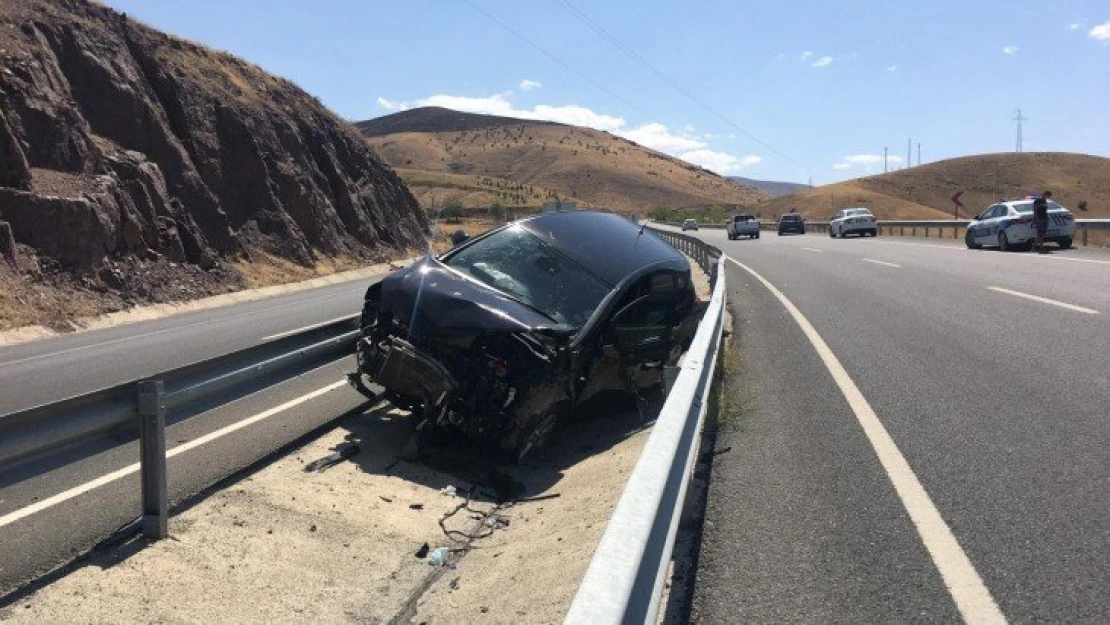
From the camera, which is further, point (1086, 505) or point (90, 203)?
point (90, 203)

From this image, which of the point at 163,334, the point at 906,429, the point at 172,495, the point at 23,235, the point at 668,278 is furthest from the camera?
the point at 23,235

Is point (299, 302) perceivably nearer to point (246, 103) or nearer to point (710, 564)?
point (246, 103)

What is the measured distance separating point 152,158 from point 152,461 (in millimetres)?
23498

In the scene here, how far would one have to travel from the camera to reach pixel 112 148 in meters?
23.5

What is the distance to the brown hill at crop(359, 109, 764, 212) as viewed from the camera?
127 metres

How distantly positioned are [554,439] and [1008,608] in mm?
4184

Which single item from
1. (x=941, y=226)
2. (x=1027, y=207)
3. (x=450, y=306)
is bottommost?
(x=450, y=306)

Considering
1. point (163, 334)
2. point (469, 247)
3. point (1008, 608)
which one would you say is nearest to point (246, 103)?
point (163, 334)

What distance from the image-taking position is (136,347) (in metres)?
12.5

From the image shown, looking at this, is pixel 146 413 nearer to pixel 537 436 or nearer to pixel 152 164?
pixel 537 436

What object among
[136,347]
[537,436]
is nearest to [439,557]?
[537,436]

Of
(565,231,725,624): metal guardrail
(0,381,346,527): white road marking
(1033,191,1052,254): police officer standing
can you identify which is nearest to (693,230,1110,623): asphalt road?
(565,231,725,624): metal guardrail

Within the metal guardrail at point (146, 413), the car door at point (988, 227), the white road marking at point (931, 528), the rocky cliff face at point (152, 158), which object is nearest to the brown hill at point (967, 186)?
the car door at point (988, 227)

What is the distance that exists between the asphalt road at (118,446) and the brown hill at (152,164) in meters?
4.91
